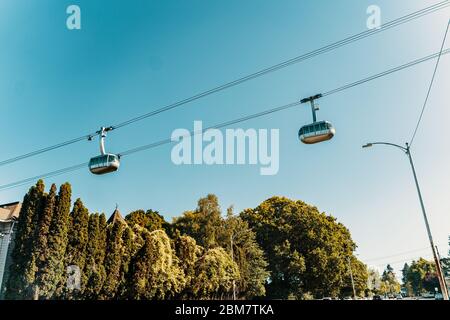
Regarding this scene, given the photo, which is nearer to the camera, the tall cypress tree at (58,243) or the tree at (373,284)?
the tall cypress tree at (58,243)

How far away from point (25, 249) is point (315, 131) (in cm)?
2228

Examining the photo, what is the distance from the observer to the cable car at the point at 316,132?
845 cm

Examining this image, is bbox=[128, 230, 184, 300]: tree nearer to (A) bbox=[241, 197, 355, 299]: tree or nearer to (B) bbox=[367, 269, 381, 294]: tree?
(A) bbox=[241, 197, 355, 299]: tree

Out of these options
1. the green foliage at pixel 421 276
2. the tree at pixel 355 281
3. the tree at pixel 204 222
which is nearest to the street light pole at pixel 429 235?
the tree at pixel 204 222

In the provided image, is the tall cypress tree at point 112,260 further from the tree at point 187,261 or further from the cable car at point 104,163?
the cable car at point 104,163

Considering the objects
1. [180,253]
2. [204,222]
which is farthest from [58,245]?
[204,222]

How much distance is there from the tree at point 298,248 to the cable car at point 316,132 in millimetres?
38538

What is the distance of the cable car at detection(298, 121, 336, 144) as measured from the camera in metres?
8.45

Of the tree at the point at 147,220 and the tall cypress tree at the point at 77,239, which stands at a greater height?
the tree at the point at 147,220

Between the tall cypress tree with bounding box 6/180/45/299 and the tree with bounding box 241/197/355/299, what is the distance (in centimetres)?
3137

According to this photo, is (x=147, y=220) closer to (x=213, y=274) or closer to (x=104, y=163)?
(x=213, y=274)

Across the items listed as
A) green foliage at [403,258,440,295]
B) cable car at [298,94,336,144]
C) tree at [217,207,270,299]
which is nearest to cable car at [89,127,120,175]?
cable car at [298,94,336,144]
